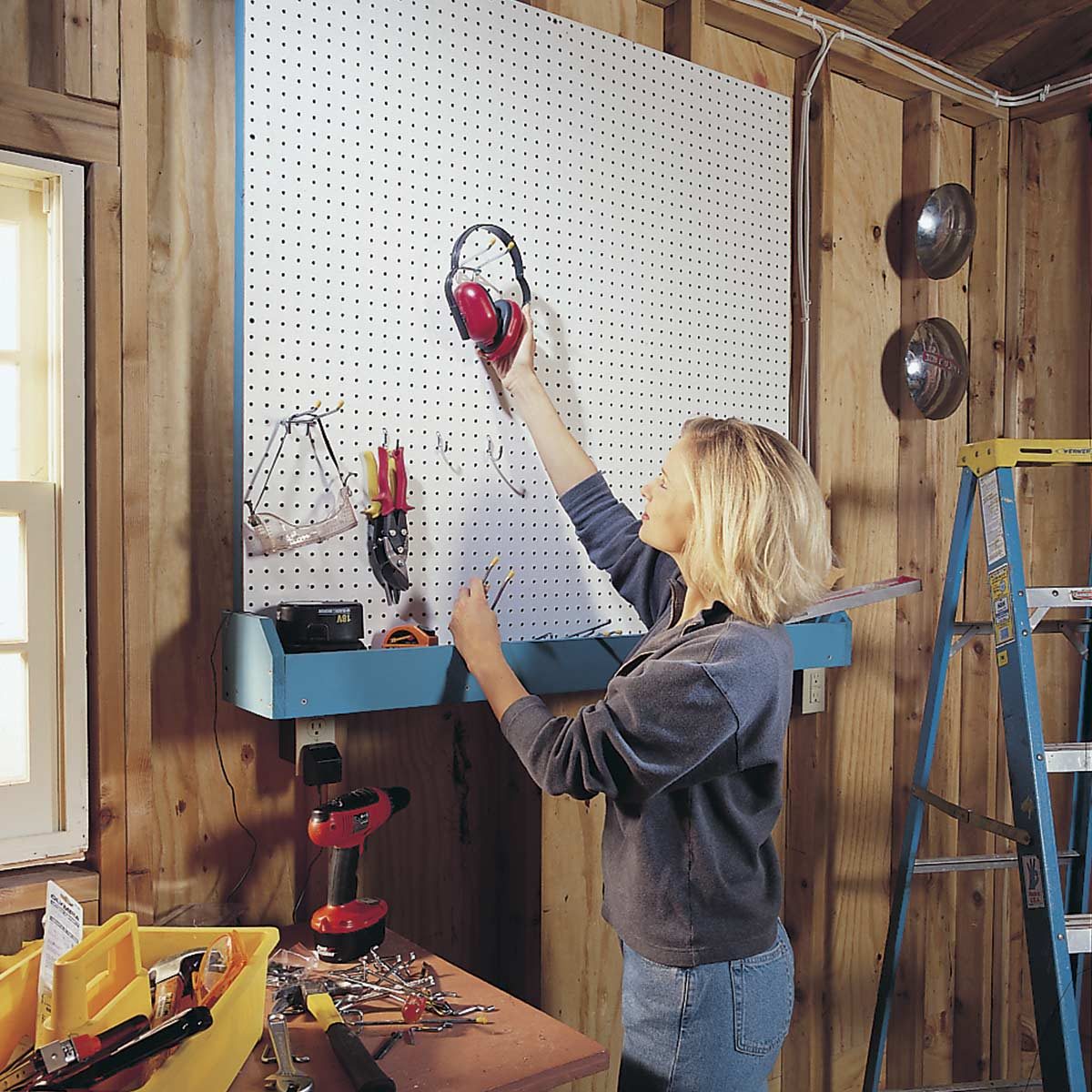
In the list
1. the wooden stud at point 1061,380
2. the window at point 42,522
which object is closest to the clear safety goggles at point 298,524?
the window at point 42,522

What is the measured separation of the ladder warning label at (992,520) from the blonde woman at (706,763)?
70 centimetres

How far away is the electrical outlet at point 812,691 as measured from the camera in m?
2.49

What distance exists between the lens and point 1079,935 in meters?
2.05

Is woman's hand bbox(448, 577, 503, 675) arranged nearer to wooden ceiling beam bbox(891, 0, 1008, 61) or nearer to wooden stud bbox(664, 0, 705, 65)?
wooden stud bbox(664, 0, 705, 65)

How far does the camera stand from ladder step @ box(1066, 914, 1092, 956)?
2035 mm

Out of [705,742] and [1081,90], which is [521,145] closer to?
[705,742]

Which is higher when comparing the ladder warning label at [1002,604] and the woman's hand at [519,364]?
the woman's hand at [519,364]

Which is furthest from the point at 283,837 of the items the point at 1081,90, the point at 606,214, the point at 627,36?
the point at 1081,90

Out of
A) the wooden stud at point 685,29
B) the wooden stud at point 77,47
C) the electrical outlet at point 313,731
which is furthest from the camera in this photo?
the wooden stud at point 685,29

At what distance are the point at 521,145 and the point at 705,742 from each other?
1.13 m

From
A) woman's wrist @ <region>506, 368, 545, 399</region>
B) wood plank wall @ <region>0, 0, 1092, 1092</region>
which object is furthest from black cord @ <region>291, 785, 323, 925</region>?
woman's wrist @ <region>506, 368, 545, 399</region>

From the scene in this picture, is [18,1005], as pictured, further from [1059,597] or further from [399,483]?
[1059,597]

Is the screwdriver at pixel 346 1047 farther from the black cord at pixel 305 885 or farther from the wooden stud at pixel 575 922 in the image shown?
the wooden stud at pixel 575 922

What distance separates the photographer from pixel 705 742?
147 cm
